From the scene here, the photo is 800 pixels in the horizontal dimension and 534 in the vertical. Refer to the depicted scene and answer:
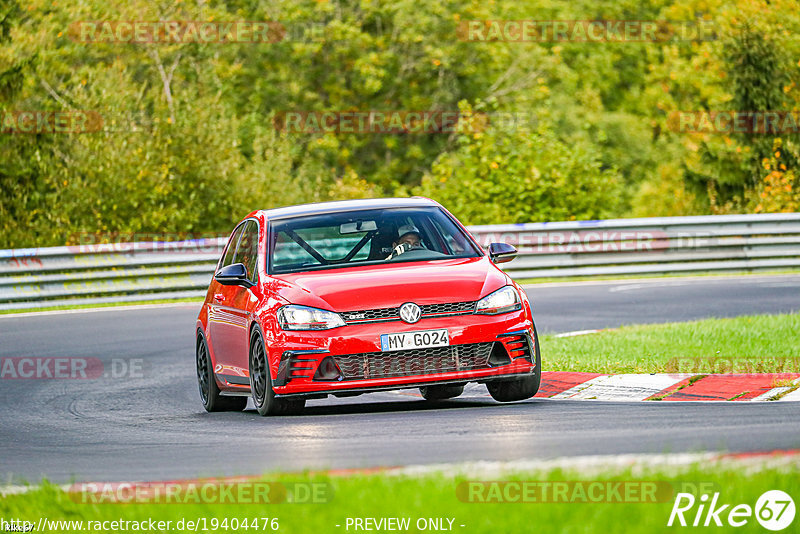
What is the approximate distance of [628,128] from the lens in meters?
65.7

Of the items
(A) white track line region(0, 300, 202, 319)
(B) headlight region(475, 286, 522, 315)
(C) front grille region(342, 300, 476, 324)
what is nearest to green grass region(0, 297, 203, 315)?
(A) white track line region(0, 300, 202, 319)

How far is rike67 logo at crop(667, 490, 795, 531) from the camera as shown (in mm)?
5523

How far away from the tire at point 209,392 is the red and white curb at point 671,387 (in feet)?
6.20

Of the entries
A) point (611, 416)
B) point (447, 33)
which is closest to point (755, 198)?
point (447, 33)

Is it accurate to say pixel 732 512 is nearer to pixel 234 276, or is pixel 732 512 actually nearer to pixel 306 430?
pixel 306 430

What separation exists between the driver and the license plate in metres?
1.26

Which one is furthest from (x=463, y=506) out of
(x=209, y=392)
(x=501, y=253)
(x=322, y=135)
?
(x=322, y=135)

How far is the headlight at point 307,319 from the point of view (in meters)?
10.0

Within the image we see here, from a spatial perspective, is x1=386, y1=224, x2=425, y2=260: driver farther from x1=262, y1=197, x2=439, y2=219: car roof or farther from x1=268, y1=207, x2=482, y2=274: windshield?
x1=262, y1=197, x2=439, y2=219: car roof

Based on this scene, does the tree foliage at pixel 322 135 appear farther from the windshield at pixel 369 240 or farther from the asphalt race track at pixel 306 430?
the windshield at pixel 369 240

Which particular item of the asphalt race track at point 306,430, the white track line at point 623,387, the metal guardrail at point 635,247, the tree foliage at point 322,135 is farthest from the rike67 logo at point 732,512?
the tree foliage at point 322,135

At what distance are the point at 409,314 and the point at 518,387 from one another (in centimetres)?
124

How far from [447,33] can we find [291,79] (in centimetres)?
545

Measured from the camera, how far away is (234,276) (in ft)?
36.3
